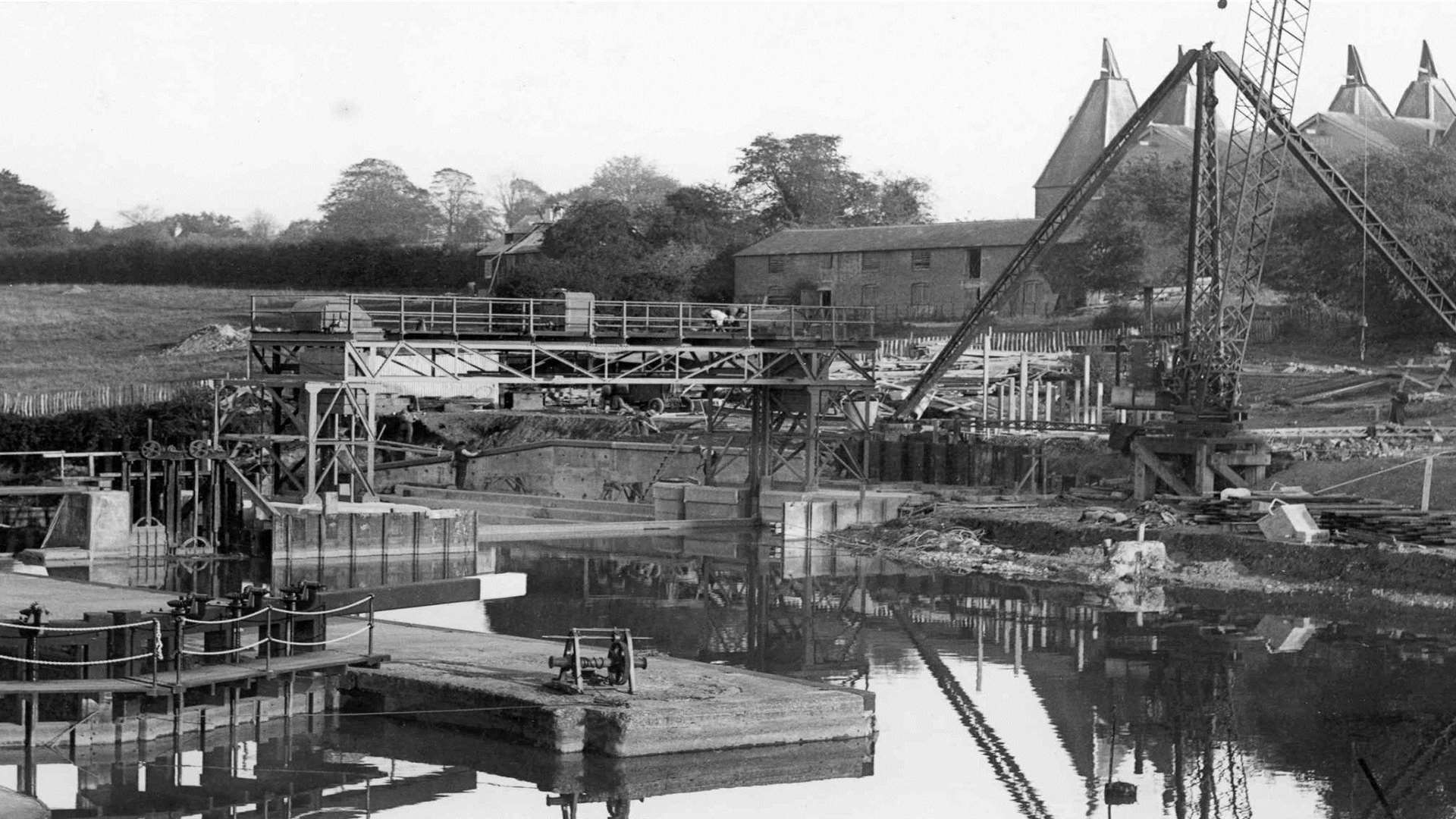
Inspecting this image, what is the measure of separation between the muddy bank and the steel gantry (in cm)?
583

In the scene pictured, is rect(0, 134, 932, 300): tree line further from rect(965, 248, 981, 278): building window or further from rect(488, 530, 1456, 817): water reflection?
rect(488, 530, 1456, 817): water reflection

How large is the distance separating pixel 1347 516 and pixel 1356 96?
8882 cm

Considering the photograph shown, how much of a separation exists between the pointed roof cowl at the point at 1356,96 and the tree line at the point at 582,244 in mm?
27265

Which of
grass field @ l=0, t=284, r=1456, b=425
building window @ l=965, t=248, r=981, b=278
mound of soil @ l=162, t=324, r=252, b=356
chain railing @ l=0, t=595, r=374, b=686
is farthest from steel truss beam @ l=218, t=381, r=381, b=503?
building window @ l=965, t=248, r=981, b=278

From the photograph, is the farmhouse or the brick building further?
the farmhouse

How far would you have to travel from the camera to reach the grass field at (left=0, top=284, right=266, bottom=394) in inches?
3371

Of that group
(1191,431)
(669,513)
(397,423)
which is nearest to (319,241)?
(397,423)

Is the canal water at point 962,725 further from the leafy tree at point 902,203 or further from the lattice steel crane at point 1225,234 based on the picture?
the leafy tree at point 902,203

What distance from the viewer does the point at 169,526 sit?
4162cm

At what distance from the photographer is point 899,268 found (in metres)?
91.6

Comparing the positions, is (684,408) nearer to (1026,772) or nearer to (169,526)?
(169,526)

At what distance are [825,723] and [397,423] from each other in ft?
153

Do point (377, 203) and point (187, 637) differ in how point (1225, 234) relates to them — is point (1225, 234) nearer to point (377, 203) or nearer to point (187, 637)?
point (187, 637)

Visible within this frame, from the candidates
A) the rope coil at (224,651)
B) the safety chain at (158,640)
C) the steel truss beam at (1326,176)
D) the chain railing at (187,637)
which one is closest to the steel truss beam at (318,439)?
the chain railing at (187,637)
